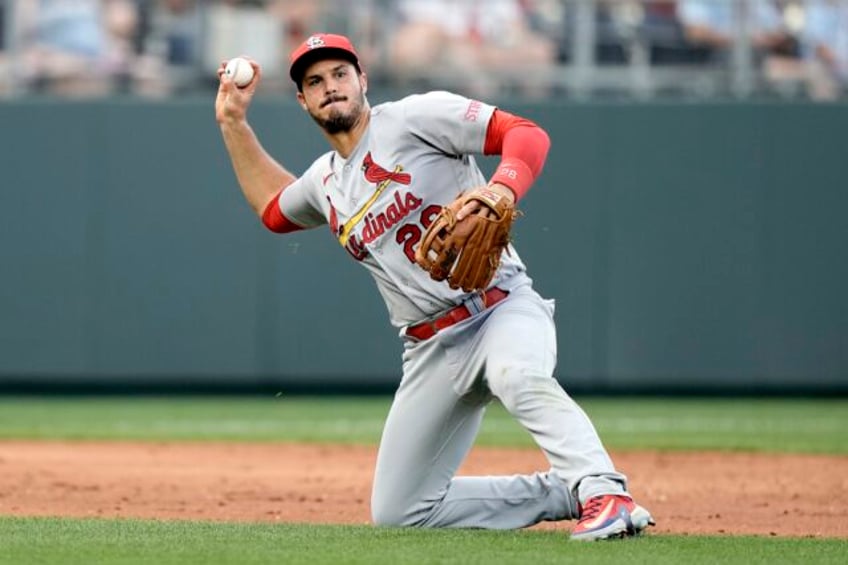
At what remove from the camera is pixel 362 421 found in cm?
1142

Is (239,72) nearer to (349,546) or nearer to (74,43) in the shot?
(349,546)

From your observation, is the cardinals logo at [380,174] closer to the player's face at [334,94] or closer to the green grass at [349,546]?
the player's face at [334,94]

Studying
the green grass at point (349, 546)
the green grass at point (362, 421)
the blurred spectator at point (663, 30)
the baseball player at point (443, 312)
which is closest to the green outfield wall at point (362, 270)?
the green grass at point (362, 421)

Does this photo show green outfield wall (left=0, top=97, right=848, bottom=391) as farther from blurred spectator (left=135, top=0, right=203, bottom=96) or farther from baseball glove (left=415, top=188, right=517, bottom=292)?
baseball glove (left=415, top=188, right=517, bottom=292)

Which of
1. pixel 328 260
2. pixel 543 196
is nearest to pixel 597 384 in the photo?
pixel 543 196

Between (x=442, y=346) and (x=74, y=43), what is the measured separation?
840 centimetres

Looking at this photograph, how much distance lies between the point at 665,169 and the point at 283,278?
3282mm

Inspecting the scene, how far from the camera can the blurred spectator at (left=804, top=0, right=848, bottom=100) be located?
1278cm

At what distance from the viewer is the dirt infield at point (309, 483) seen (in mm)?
6531

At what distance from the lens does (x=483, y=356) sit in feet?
17.6

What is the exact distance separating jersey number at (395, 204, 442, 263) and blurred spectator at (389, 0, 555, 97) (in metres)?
7.66

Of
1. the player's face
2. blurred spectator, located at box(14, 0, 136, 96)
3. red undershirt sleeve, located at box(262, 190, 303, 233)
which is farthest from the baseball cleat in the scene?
blurred spectator, located at box(14, 0, 136, 96)

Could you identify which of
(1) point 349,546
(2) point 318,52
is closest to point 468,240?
(2) point 318,52

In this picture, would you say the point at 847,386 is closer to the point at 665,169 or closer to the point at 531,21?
the point at 665,169
